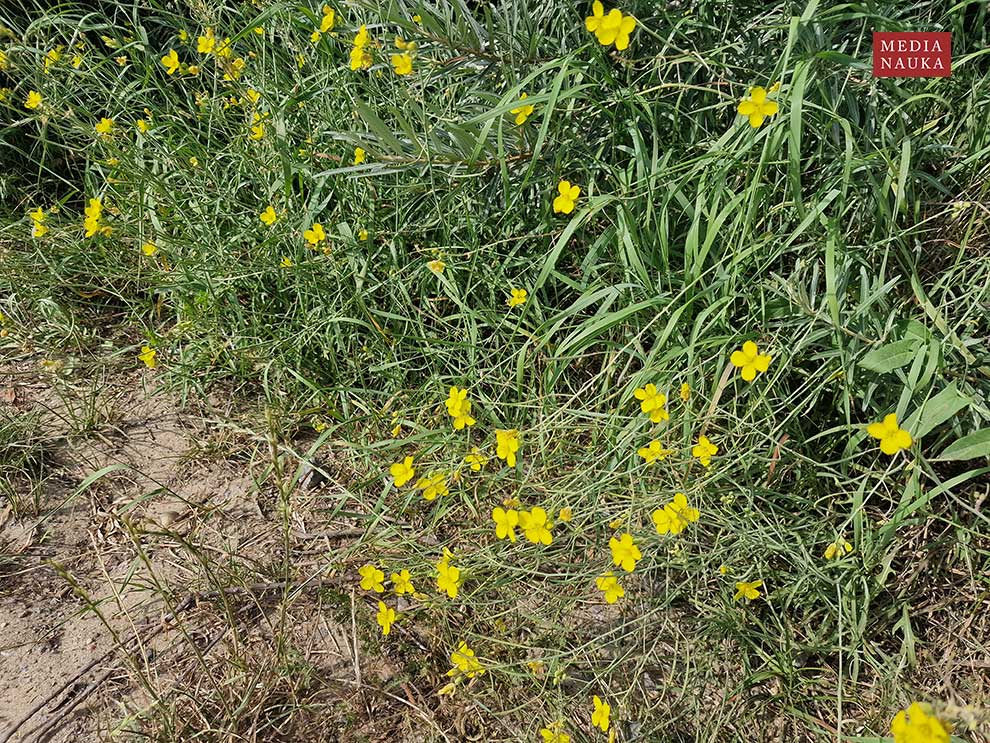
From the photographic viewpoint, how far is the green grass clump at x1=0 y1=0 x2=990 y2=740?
154 centimetres

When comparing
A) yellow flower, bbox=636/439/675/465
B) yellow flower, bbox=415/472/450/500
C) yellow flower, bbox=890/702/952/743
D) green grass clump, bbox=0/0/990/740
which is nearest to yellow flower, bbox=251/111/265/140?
green grass clump, bbox=0/0/990/740

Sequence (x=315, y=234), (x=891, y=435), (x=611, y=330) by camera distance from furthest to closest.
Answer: (x=315, y=234) < (x=611, y=330) < (x=891, y=435)

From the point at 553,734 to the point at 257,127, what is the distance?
1648 millimetres

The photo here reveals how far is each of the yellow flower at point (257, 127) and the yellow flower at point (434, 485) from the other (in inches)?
40.5

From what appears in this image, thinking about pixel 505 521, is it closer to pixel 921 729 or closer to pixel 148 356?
pixel 921 729

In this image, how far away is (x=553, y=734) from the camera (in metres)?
1.44

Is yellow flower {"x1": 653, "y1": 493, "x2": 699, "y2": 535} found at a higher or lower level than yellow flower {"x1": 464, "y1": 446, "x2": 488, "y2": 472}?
higher

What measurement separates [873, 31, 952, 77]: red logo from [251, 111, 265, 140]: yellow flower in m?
1.46

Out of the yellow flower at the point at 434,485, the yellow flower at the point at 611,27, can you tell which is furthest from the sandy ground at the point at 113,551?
the yellow flower at the point at 611,27

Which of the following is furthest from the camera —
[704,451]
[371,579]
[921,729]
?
[371,579]

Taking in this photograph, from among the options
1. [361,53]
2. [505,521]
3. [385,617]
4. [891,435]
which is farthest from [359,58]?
[891,435]

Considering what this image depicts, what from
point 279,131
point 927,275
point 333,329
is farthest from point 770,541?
point 279,131

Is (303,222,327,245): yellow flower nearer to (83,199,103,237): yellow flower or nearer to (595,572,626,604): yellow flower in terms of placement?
(83,199,103,237): yellow flower

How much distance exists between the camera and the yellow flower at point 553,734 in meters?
1.39
